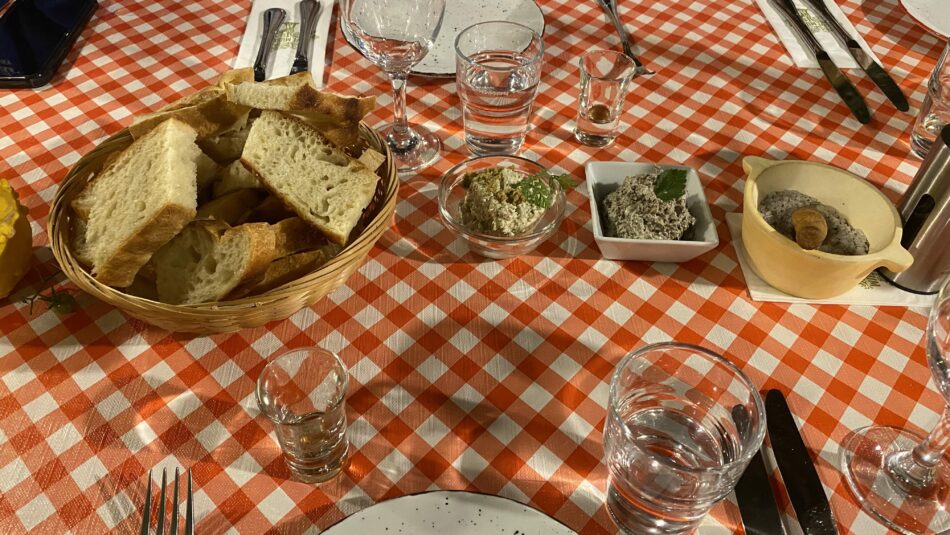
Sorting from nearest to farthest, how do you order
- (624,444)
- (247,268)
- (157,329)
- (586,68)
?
1. (624,444)
2. (247,268)
3. (157,329)
4. (586,68)

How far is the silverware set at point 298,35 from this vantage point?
1.42 m

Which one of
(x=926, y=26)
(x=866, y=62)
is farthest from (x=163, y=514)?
(x=926, y=26)

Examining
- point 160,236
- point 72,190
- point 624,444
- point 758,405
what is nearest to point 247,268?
point 160,236

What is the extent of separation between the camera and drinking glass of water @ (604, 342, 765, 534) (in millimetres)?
712

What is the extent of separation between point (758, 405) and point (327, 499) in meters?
0.51

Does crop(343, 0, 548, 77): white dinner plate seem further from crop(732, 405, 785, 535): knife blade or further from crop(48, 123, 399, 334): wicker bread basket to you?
crop(732, 405, 785, 535): knife blade

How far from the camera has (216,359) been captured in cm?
94

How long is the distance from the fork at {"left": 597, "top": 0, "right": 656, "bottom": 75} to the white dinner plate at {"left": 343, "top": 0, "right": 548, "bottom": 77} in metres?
0.18

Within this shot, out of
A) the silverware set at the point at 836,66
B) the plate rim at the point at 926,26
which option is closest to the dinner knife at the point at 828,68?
the silverware set at the point at 836,66

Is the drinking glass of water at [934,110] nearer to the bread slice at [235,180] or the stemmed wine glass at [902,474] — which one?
the stemmed wine glass at [902,474]

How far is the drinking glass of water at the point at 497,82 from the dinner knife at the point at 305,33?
35 cm

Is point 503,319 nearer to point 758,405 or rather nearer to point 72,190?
point 758,405

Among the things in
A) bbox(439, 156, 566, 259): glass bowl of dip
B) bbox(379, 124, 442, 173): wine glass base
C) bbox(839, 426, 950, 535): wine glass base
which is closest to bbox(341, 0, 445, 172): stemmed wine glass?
bbox(379, 124, 442, 173): wine glass base

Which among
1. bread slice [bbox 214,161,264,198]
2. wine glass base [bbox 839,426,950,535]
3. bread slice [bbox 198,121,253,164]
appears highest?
bread slice [bbox 198,121,253,164]
